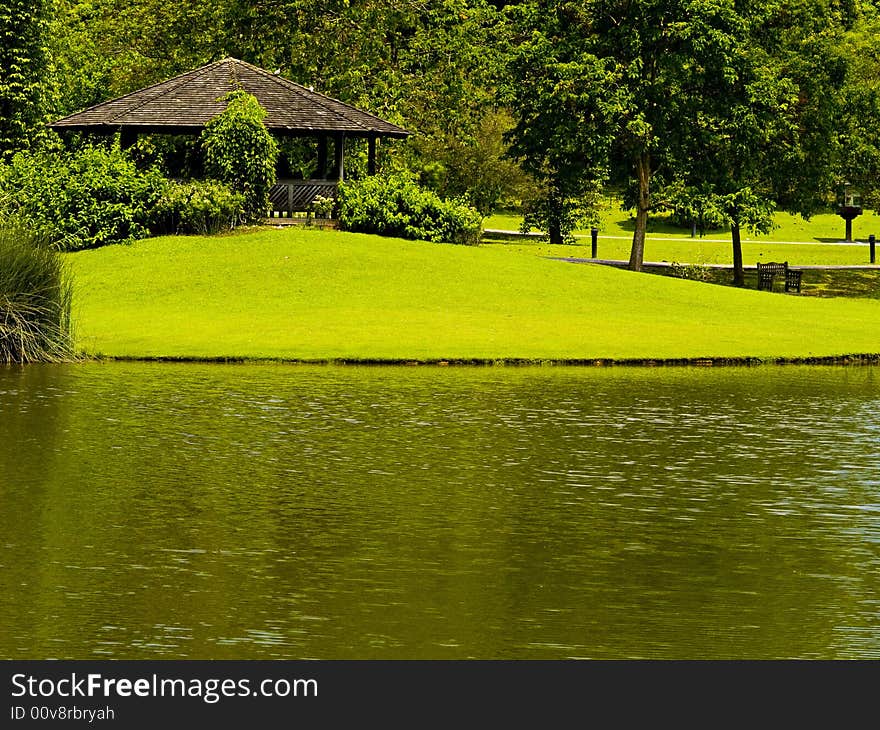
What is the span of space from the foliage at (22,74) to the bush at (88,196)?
19.0 meters

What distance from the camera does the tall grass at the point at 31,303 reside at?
2959cm

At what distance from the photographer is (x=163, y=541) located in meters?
14.5

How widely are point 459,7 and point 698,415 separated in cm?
5020

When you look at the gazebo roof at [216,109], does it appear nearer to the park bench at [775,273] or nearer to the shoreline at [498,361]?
the park bench at [775,273]

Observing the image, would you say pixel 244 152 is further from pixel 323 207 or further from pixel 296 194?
pixel 296 194

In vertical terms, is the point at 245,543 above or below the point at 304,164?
below

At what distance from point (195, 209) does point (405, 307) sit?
511 inches

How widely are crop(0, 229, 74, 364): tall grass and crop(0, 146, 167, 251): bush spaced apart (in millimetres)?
18800

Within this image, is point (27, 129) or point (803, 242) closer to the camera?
point (27, 129)

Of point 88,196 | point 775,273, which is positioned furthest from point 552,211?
point 88,196

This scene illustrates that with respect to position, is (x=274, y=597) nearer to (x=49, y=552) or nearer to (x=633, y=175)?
(x=49, y=552)

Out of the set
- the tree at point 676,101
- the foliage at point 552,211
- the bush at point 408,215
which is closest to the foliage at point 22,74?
the tree at point 676,101

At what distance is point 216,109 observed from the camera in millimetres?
55781
